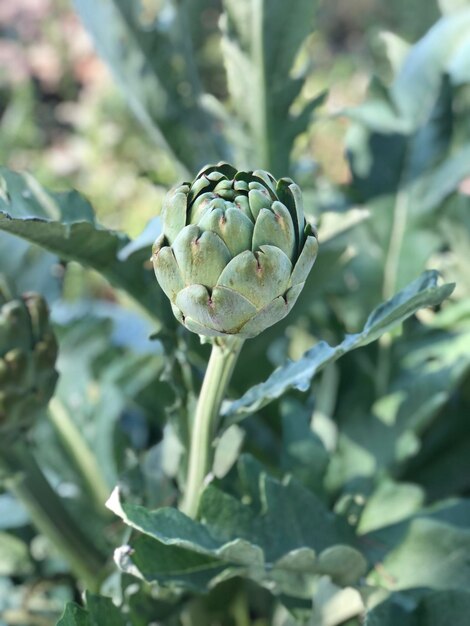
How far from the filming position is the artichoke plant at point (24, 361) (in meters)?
0.46

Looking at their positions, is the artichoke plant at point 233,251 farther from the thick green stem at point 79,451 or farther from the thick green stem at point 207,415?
the thick green stem at point 79,451

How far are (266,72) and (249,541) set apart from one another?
0.32 m

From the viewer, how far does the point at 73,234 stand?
1.43 ft

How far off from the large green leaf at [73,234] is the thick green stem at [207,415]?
4.0 inches

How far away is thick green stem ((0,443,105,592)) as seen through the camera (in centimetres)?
50

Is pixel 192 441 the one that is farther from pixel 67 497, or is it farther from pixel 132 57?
pixel 132 57

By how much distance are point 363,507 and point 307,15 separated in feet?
1.08

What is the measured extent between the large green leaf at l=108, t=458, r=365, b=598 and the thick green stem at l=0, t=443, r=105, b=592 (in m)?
0.11

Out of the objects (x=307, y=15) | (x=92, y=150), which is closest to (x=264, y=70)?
(x=307, y=15)

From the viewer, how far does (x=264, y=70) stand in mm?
586

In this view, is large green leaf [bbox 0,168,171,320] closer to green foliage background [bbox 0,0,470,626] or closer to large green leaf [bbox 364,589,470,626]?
green foliage background [bbox 0,0,470,626]

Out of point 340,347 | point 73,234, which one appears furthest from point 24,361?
point 340,347

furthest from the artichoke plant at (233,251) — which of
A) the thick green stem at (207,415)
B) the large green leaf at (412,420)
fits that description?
the large green leaf at (412,420)

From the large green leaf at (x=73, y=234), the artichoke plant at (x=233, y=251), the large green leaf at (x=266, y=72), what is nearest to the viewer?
the artichoke plant at (x=233, y=251)
